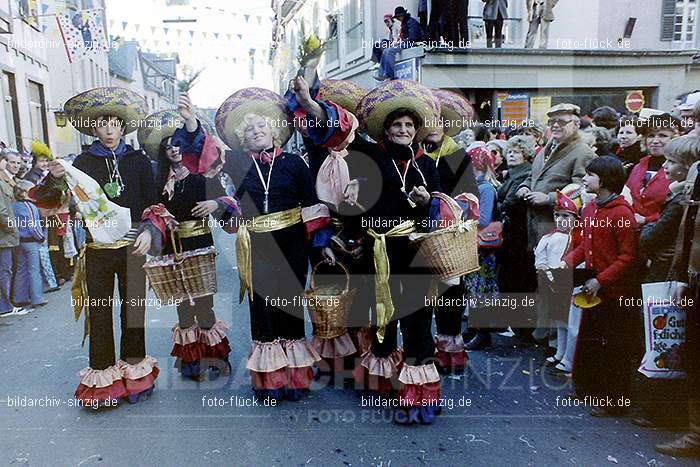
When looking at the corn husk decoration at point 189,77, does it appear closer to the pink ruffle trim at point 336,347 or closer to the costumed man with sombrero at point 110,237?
the costumed man with sombrero at point 110,237

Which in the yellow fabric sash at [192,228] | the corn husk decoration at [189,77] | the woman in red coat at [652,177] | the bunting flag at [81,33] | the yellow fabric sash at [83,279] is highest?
the bunting flag at [81,33]

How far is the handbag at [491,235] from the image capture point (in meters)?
4.69

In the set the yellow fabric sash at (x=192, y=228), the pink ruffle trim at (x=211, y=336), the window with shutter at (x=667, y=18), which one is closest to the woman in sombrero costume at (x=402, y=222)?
the yellow fabric sash at (x=192, y=228)

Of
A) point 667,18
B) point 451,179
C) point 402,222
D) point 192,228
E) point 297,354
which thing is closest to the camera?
point 402,222

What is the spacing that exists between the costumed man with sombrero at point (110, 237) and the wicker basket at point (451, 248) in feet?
6.35

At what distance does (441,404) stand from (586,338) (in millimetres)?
1097

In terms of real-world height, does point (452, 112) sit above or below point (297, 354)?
above

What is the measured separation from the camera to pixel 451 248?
10.3 ft

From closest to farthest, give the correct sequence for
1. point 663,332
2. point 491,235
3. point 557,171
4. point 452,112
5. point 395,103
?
point 663,332, point 395,103, point 452,112, point 557,171, point 491,235

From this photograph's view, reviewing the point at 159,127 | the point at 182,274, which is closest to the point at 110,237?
the point at 182,274

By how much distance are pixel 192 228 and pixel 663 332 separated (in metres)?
3.26

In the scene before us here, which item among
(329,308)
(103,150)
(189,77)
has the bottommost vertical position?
(329,308)

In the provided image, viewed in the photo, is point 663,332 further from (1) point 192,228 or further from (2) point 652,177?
(1) point 192,228

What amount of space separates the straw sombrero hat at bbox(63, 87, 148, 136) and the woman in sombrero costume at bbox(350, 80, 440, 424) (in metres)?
1.58
